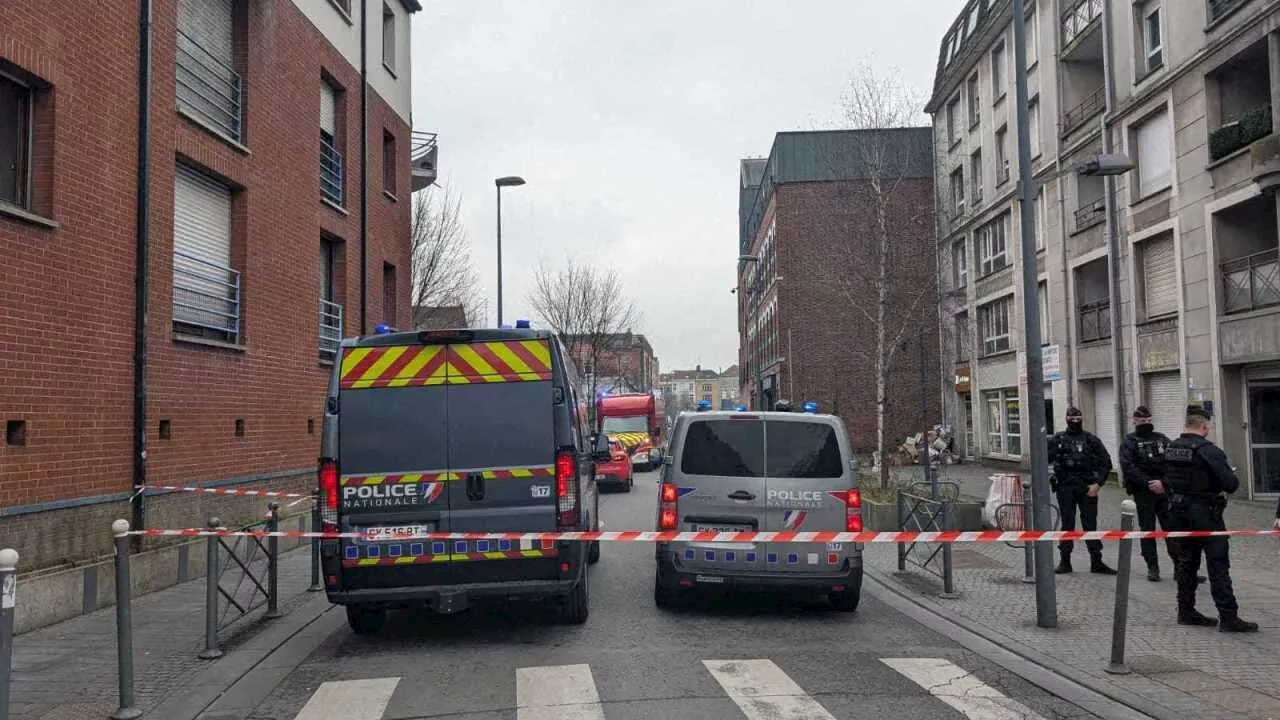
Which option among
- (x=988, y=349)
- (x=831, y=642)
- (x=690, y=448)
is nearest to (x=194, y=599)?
(x=690, y=448)

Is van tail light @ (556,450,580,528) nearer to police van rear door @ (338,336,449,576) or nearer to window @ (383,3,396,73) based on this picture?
police van rear door @ (338,336,449,576)

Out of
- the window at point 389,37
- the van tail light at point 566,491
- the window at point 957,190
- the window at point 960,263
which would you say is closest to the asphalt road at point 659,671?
the van tail light at point 566,491

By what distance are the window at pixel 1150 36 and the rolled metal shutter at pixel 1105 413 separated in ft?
23.5

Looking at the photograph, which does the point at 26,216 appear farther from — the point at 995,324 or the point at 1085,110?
the point at 995,324

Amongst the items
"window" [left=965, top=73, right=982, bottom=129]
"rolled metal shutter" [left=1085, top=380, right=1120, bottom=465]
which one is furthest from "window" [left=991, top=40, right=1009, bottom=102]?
"rolled metal shutter" [left=1085, top=380, right=1120, bottom=465]

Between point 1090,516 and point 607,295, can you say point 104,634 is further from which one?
A: point 607,295

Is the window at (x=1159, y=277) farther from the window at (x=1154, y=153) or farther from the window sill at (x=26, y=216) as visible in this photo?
the window sill at (x=26, y=216)

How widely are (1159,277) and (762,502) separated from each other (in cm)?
1564

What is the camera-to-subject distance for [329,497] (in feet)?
23.1

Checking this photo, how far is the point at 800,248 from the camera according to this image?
42.1m

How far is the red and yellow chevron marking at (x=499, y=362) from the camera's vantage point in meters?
7.16

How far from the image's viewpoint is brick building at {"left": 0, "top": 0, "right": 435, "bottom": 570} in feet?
27.5

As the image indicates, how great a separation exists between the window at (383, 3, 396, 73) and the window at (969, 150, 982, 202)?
19777mm

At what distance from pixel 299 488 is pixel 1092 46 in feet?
68.7
